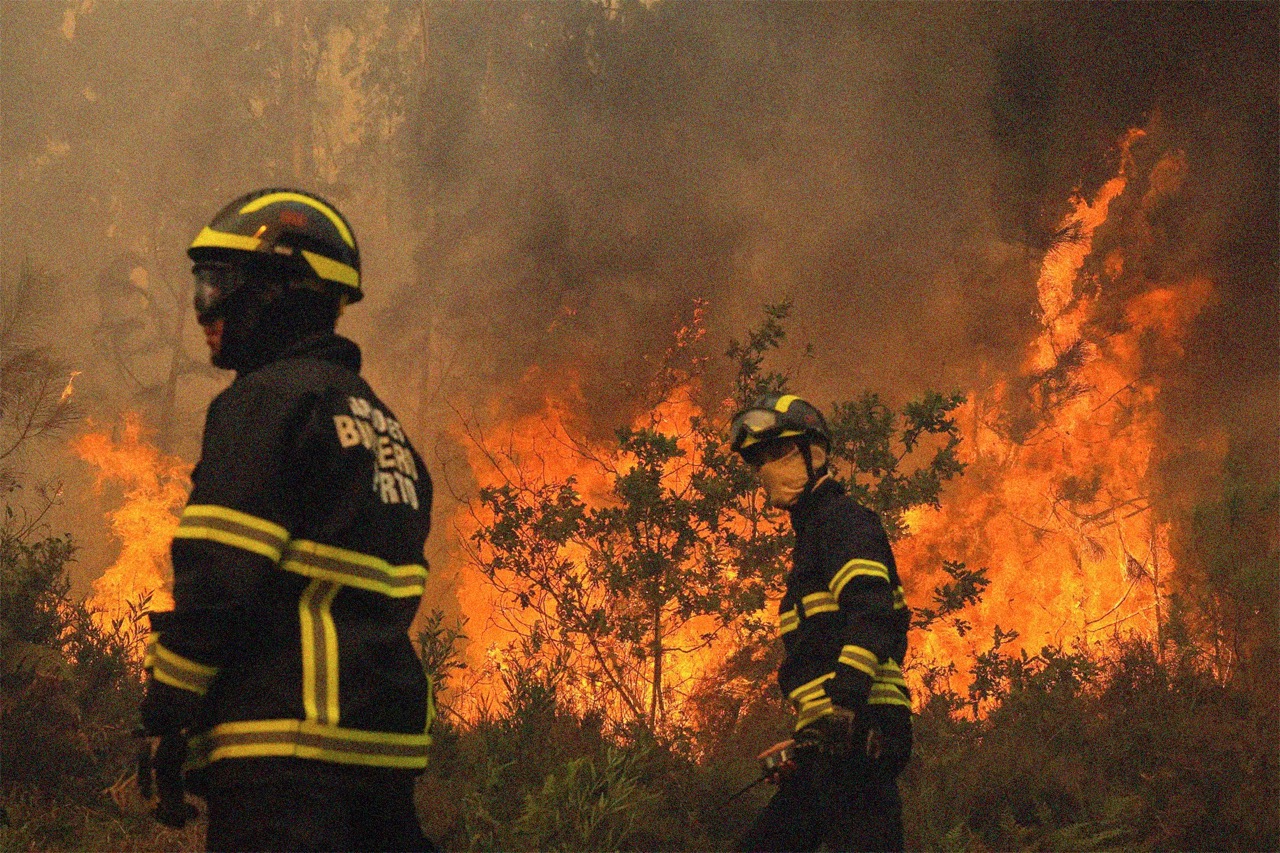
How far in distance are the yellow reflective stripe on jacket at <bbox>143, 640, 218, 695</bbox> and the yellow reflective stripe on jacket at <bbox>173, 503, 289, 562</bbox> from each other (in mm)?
222

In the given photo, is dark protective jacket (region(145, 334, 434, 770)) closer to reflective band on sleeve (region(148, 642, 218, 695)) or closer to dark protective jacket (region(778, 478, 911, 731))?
reflective band on sleeve (region(148, 642, 218, 695))

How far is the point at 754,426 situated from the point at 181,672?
2678mm

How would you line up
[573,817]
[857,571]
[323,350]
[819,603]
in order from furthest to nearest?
1. [573,817]
2. [819,603]
3. [857,571]
4. [323,350]

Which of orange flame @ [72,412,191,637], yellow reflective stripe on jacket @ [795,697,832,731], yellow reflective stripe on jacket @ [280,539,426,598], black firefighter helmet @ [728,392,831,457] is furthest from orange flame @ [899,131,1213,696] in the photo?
yellow reflective stripe on jacket @ [280,539,426,598]

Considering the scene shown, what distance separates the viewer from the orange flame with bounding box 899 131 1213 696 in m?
12.0

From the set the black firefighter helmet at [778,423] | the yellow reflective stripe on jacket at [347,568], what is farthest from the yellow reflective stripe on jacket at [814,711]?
the yellow reflective stripe on jacket at [347,568]

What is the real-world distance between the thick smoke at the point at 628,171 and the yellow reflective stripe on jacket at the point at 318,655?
Result: 9.42 metres

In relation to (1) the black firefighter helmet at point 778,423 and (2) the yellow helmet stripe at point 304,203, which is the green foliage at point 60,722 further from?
(2) the yellow helmet stripe at point 304,203

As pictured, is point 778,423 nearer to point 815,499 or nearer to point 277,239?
point 815,499

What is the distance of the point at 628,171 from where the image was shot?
49.4 ft

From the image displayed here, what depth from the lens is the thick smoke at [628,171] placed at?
13.6 meters

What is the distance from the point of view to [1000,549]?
1237 centimetres

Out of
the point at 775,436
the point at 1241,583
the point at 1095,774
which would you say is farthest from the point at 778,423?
the point at 1241,583

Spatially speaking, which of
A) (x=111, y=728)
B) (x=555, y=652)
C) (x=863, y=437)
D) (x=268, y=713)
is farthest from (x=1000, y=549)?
(x=268, y=713)
